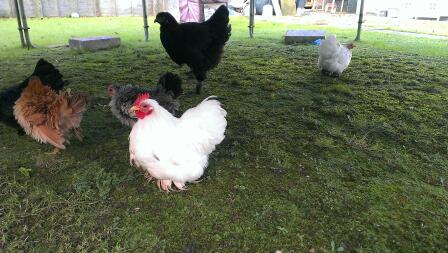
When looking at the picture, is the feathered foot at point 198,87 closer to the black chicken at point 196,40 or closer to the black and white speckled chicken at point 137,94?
the black chicken at point 196,40

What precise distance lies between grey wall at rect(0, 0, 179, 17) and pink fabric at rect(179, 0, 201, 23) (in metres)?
5.32

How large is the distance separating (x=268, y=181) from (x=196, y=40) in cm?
287

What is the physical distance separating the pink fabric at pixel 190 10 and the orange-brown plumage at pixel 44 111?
985 cm

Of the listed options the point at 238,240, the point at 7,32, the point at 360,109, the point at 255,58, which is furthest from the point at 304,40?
the point at 7,32

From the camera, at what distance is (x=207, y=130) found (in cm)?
300

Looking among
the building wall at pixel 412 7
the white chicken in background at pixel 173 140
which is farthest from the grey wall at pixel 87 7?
the white chicken in background at pixel 173 140

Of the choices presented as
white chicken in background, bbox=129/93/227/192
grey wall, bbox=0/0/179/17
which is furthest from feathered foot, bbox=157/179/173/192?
grey wall, bbox=0/0/179/17

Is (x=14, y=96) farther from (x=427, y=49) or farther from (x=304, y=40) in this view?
(x=427, y=49)

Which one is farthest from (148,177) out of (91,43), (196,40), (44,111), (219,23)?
(91,43)

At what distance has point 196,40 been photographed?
Answer: 5.10 meters

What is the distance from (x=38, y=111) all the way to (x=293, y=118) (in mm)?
3073

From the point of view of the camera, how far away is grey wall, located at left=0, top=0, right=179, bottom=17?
1811cm

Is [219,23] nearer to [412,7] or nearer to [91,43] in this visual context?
[91,43]

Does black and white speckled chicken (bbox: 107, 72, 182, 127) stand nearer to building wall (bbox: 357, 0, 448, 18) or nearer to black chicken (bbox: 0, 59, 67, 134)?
black chicken (bbox: 0, 59, 67, 134)
